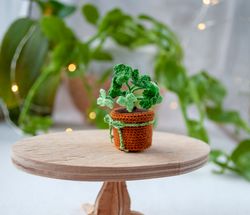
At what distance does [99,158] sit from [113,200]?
0.13 metres

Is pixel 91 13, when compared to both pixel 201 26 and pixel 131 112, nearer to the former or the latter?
pixel 201 26

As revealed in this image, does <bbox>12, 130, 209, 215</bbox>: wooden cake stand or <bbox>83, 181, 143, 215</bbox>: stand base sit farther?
<bbox>83, 181, 143, 215</bbox>: stand base

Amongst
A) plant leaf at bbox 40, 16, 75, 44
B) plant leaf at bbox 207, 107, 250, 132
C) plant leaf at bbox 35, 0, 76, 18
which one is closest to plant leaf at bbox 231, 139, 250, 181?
plant leaf at bbox 207, 107, 250, 132

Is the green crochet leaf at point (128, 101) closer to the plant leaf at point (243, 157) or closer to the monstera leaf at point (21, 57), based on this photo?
the plant leaf at point (243, 157)

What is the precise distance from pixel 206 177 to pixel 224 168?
5 centimetres

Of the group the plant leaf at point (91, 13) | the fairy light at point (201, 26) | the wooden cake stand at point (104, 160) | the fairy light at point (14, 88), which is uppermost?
the plant leaf at point (91, 13)

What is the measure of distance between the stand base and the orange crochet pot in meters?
0.08

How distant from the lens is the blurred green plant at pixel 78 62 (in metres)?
1.06

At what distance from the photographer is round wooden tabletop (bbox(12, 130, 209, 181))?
525mm

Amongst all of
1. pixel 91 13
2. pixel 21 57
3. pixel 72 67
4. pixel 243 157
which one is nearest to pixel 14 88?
pixel 21 57

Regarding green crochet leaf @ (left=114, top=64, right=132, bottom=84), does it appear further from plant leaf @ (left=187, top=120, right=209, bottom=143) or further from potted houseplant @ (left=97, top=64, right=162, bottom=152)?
plant leaf @ (left=187, top=120, right=209, bottom=143)

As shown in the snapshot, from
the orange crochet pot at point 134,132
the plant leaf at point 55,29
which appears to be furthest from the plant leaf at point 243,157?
the plant leaf at point 55,29

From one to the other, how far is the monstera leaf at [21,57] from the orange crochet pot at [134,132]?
2.25 feet

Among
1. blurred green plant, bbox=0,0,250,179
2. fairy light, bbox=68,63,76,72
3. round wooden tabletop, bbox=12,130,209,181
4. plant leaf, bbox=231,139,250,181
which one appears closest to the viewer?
round wooden tabletop, bbox=12,130,209,181
